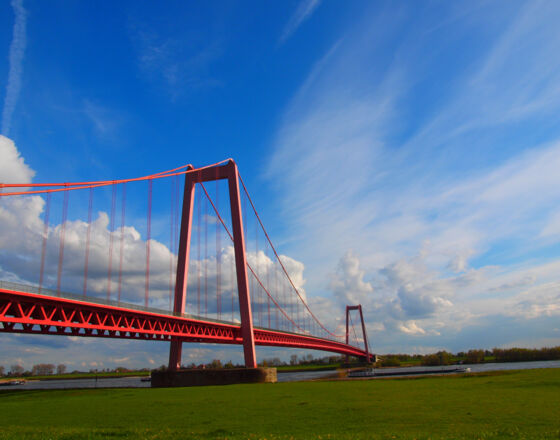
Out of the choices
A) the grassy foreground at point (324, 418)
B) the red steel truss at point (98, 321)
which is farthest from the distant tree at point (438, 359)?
the grassy foreground at point (324, 418)

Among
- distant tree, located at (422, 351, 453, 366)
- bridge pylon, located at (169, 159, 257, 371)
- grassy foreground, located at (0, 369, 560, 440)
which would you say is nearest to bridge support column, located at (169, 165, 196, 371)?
bridge pylon, located at (169, 159, 257, 371)

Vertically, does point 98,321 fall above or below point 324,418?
above

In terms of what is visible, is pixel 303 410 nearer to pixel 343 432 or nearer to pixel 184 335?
pixel 343 432

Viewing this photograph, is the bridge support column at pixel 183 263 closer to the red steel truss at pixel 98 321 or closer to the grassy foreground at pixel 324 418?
the red steel truss at pixel 98 321

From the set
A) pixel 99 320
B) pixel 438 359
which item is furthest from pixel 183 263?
pixel 438 359

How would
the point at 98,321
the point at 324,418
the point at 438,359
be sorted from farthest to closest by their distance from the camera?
1. the point at 438,359
2. the point at 98,321
3. the point at 324,418

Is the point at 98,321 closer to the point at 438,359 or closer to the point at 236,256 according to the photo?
the point at 236,256

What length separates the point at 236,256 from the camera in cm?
4775

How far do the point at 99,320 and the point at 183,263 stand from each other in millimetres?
18618

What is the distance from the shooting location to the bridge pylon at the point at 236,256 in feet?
151

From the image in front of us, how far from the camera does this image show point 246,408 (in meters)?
18.7

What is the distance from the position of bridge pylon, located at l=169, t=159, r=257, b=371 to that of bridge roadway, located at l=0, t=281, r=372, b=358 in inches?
97.1

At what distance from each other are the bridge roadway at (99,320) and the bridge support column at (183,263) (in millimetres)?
3495

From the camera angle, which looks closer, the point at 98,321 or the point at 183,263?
the point at 98,321
